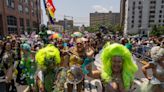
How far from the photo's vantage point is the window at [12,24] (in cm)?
4486

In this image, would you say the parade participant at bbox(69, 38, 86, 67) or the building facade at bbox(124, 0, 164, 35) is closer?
the parade participant at bbox(69, 38, 86, 67)

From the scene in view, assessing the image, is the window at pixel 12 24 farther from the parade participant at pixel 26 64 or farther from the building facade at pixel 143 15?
the building facade at pixel 143 15

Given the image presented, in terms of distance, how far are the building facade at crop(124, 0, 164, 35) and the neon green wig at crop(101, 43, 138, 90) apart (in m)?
98.0

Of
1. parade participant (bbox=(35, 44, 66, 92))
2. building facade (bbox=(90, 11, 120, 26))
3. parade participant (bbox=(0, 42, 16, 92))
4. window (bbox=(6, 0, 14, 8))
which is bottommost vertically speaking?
parade participant (bbox=(0, 42, 16, 92))

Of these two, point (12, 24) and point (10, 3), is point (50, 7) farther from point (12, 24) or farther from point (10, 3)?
point (10, 3)

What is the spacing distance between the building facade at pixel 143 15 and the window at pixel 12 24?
62.8 meters

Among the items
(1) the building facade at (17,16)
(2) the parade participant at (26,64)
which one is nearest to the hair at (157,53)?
(2) the parade participant at (26,64)

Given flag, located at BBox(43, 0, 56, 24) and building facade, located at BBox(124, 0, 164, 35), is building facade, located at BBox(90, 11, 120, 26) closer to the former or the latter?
building facade, located at BBox(124, 0, 164, 35)

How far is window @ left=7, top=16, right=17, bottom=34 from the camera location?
44.9m

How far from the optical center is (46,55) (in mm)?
2855

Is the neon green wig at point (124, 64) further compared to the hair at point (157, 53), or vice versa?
the hair at point (157, 53)

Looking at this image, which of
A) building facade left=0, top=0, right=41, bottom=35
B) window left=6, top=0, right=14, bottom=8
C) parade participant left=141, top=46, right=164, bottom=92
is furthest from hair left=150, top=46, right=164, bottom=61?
window left=6, top=0, right=14, bottom=8

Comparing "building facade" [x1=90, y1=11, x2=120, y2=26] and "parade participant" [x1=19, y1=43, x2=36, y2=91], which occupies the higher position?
"building facade" [x1=90, y1=11, x2=120, y2=26]

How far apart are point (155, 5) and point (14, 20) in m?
68.9
